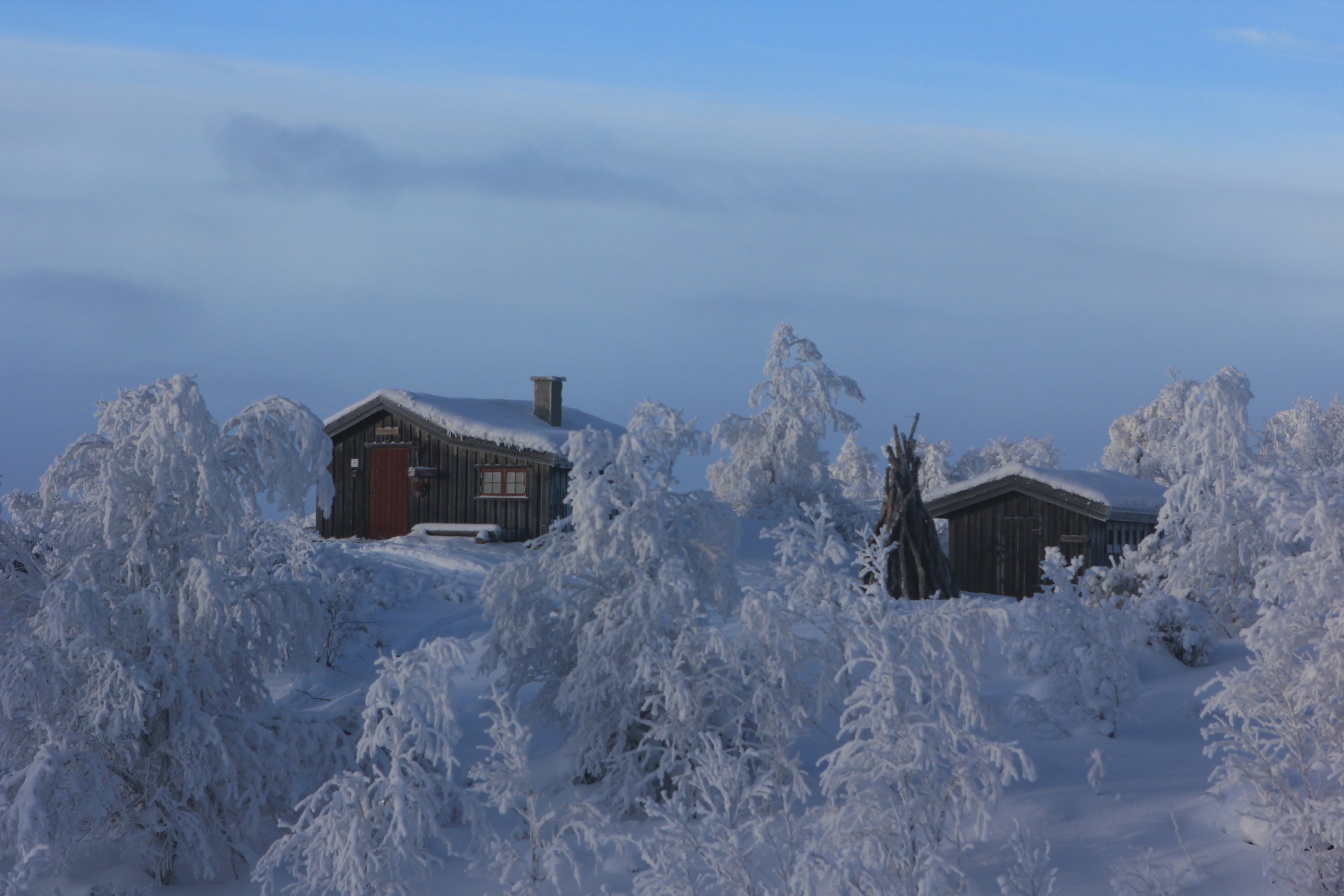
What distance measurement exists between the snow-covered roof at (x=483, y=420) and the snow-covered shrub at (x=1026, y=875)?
18.3 metres

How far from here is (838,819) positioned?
862 cm

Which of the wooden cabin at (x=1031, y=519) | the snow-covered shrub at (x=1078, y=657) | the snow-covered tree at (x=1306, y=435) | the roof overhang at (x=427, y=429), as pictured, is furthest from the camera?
the snow-covered tree at (x=1306, y=435)

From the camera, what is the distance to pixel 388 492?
1193 inches

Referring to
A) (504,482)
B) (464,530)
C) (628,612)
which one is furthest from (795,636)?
(464,530)

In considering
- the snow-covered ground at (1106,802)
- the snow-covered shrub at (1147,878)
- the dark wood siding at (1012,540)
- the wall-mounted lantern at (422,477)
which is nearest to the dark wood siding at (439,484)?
the wall-mounted lantern at (422,477)

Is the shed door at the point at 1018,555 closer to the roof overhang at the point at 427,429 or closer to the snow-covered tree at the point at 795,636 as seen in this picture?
the roof overhang at the point at 427,429

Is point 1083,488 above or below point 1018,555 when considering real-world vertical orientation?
above

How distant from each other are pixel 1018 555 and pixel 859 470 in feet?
77.5

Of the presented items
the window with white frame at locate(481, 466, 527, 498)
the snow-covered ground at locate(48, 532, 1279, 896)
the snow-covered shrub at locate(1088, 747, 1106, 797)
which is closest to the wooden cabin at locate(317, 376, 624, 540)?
the window with white frame at locate(481, 466, 527, 498)

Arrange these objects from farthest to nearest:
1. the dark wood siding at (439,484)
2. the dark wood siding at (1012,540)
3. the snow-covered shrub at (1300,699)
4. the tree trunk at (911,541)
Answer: the dark wood siding at (439,484) < the dark wood siding at (1012,540) < the tree trunk at (911,541) < the snow-covered shrub at (1300,699)

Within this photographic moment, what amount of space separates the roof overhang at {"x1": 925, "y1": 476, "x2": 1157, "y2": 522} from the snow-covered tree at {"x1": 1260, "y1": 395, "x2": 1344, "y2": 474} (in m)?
8.93

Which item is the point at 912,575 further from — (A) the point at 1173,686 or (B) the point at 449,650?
(B) the point at 449,650

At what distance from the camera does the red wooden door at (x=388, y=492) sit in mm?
30172

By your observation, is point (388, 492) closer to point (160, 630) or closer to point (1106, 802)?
point (160, 630)
